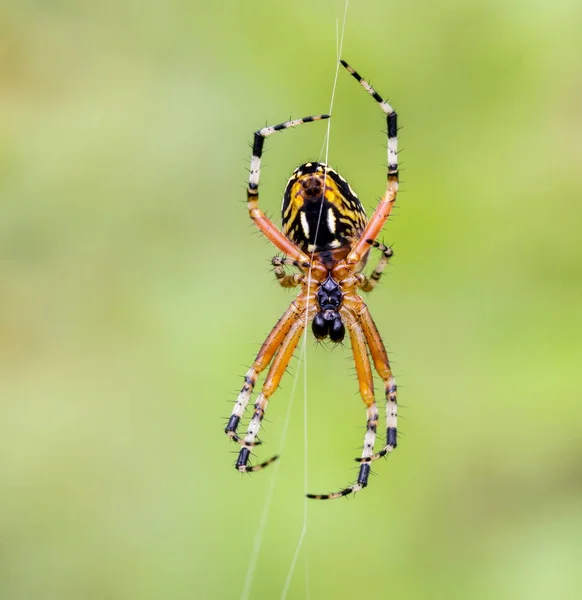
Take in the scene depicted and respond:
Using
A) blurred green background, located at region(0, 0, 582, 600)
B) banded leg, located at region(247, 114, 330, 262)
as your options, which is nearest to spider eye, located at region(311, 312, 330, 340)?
banded leg, located at region(247, 114, 330, 262)

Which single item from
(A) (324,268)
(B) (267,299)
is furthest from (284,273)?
(B) (267,299)

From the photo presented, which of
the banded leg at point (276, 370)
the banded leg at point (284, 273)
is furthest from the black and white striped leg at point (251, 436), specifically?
the banded leg at point (284, 273)

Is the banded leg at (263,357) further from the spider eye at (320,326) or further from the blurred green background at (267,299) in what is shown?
the blurred green background at (267,299)

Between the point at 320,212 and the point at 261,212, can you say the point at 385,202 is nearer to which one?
the point at 320,212

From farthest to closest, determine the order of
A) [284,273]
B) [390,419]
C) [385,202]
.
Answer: [390,419], [284,273], [385,202]

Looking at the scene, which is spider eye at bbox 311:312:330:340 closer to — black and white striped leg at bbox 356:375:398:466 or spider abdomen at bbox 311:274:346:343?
spider abdomen at bbox 311:274:346:343

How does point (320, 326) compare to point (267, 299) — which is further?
point (267, 299)
